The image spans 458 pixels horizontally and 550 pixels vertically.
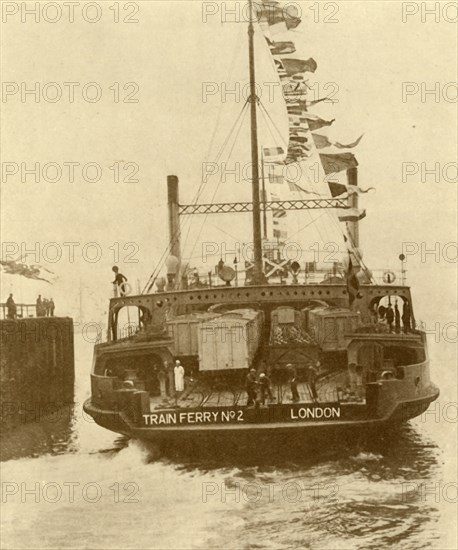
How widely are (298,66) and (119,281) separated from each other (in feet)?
23.9

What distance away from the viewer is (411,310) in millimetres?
19125

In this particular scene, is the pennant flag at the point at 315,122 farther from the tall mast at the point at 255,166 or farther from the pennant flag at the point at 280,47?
the tall mast at the point at 255,166

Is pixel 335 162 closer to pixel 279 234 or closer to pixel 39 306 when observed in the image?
pixel 279 234

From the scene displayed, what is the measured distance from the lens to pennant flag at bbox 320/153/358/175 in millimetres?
18453

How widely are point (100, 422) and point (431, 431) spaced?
1017cm

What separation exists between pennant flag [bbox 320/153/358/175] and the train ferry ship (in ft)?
0.09

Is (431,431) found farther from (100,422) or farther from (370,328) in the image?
(100,422)

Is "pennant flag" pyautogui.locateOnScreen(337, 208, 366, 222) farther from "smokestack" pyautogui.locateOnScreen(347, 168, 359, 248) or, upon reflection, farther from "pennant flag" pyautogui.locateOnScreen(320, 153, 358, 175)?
"pennant flag" pyautogui.locateOnScreen(320, 153, 358, 175)

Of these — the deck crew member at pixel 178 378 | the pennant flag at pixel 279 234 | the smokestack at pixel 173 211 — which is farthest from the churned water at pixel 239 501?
the pennant flag at pixel 279 234

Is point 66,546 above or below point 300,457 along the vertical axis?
below

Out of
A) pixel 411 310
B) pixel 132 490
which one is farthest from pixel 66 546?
pixel 411 310

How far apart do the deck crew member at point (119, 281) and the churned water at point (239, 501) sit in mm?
4534

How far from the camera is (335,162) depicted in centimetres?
1852

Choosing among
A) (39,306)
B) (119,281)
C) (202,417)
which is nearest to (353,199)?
(119,281)
